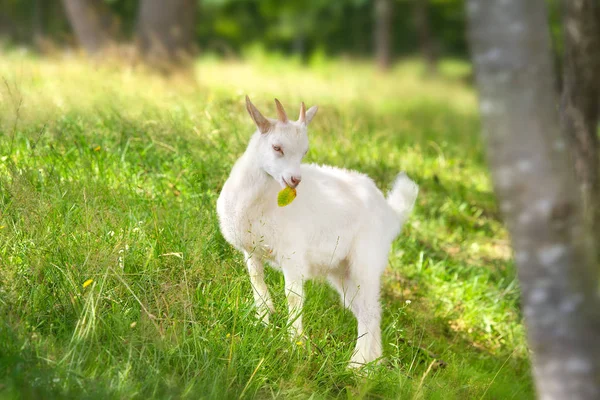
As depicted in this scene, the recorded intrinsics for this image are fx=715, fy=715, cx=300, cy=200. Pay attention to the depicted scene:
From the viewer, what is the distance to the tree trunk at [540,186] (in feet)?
6.81

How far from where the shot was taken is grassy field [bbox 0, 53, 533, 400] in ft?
10.2

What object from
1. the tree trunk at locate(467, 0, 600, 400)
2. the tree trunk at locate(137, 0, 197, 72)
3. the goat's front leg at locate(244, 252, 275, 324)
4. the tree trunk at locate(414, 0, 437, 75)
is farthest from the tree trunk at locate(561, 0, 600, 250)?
the tree trunk at locate(414, 0, 437, 75)

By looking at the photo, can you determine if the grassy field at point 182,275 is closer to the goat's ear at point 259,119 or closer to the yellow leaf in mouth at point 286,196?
the yellow leaf in mouth at point 286,196

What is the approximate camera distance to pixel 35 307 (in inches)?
128

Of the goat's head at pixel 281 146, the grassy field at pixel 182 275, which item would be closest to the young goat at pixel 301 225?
the goat's head at pixel 281 146

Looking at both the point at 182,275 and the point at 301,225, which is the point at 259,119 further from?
the point at 182,275

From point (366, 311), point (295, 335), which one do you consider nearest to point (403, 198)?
point (366, 311)

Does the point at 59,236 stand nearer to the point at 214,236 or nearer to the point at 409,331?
the point at 214,236

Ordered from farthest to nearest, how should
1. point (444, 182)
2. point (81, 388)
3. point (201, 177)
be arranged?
point (444, 182), point (201, 177), point (81, 388)

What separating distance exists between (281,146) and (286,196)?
262mm

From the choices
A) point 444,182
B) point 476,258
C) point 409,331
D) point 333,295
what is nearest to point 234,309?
point 333,295

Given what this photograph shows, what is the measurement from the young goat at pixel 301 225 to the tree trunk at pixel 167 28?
6408 mm

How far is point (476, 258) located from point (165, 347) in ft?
11.6

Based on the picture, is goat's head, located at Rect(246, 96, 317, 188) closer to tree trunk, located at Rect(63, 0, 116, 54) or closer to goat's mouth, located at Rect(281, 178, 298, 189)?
goat's mouth, located at Rect(281, 178, 298, 189)
